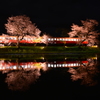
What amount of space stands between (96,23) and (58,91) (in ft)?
138

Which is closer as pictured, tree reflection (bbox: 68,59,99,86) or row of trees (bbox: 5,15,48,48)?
tree reflection (bbox: 68,59,99,86)

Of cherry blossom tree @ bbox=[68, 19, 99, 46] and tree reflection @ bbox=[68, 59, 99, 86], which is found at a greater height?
cherry blossom tree @ bbox=[68, 19, 99, 46]

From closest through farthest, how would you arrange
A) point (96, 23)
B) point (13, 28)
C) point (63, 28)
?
1. point (13, 28)
2. point (96, 23)
3. point (63, 28)

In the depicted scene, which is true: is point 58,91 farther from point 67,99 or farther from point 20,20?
point 20,20

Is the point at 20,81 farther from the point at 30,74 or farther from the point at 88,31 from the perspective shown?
the point at 88,31

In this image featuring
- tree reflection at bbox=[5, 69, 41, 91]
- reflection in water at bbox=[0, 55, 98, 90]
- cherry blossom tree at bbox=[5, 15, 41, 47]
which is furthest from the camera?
cherry blossom tree at bbox=[5, 15, 41, 47]

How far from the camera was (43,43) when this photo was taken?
186ft

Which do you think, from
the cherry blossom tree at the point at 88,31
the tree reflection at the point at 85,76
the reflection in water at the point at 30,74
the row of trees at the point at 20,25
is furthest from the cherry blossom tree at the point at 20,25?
the tree reflection at the point at 85,76

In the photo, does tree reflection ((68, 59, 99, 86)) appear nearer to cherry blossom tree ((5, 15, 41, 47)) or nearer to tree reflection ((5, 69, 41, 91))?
tree reflection ((5, 69, 41, 91))

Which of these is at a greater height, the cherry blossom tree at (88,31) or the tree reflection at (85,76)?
the cherry blossom tree at (88,31)

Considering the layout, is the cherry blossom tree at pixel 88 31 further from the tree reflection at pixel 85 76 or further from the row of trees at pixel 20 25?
the tree reflection at pixel 85 76

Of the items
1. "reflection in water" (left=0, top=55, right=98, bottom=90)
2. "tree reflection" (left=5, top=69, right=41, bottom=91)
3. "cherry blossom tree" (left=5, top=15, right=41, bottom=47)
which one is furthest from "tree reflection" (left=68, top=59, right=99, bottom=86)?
"cherry blossom tree" (left=5, top=15, right=41, bottom=47)

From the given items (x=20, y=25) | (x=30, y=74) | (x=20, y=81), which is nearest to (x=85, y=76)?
(x=30, y=74)

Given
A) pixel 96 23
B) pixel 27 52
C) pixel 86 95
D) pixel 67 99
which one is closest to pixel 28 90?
pixel 67 99
